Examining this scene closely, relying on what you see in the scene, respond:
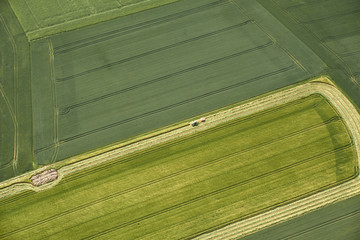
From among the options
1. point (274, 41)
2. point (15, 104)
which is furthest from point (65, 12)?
point (274, 41)

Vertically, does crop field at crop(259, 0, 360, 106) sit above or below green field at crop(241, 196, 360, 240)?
above

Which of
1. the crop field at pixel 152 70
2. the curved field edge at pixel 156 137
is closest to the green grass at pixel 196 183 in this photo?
the curved field edge at pixel 156 137

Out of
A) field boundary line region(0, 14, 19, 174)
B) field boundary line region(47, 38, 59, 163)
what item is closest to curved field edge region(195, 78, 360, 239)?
field boundary line region(47, 38, 59, 163)

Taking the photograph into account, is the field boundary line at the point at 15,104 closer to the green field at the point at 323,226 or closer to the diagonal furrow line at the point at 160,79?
the diagonal furrow line at the point at 160,79

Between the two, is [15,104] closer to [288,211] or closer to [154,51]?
[154,51]

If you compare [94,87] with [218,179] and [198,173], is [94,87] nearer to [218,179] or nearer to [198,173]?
[198,173]

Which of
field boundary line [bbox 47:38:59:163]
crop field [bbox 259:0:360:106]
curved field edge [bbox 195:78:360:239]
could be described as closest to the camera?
curved field edge [bbox 195:78:360:239]

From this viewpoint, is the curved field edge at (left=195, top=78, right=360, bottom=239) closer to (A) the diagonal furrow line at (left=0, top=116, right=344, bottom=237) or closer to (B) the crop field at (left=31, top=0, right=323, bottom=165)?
(A) the diagonal furrow line at (left=0, top=116, right=344, bottom=237)
